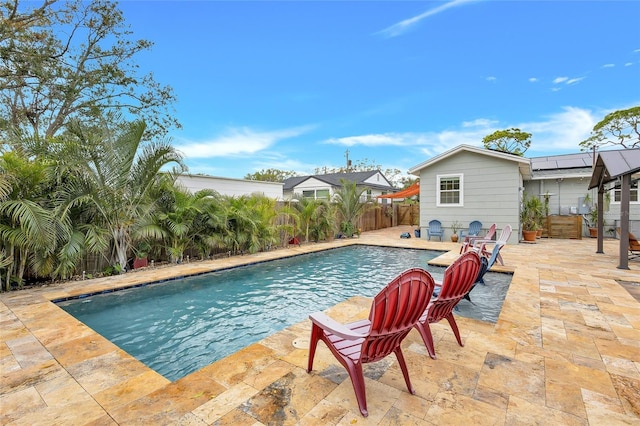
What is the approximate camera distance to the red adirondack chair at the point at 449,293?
2.89m

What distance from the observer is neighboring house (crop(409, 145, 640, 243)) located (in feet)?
38.7

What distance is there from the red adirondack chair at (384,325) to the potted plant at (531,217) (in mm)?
12603

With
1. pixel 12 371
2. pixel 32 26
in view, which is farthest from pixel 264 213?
pixel 32 26

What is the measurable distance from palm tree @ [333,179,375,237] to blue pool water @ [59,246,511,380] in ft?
19.4

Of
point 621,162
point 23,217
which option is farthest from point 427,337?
point 621,162

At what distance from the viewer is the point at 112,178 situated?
6.76 m

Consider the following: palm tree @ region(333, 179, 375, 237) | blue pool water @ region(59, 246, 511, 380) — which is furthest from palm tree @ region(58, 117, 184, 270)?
palm tree @ region(333, 179, 375, 237)

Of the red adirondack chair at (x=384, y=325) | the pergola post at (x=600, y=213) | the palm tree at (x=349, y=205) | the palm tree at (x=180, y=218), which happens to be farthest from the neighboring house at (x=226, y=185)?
the pergola post at (x=600, y=213)

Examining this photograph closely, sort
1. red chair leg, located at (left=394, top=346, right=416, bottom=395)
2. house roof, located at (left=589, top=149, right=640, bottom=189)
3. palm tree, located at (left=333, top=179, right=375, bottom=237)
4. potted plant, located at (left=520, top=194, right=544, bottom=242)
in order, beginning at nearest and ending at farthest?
red chair leg, located at (left=394, top=346, right=416, bottom=395) < house roof, located at (left=589, top=149, right=640, bottom=189) < potted plant, located at (left=520, top=194, right=544, bottom=242) < palm tree, located at (left=333, top=179, right=375, bottom=237)

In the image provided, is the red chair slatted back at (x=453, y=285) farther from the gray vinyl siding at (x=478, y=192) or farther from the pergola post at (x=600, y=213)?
the gray vinyl siding at (x=478, y=192)

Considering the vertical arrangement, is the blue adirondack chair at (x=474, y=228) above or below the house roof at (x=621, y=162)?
below

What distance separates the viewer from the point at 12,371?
2.77m

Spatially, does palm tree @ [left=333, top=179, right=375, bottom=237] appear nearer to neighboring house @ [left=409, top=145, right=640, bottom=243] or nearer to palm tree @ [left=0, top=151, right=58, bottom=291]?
neighboring house @ [left=409, top=145, right=640, bottom=243]

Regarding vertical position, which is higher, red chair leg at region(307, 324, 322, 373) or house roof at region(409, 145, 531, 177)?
house roof at region(409, 145, 531, 177)
